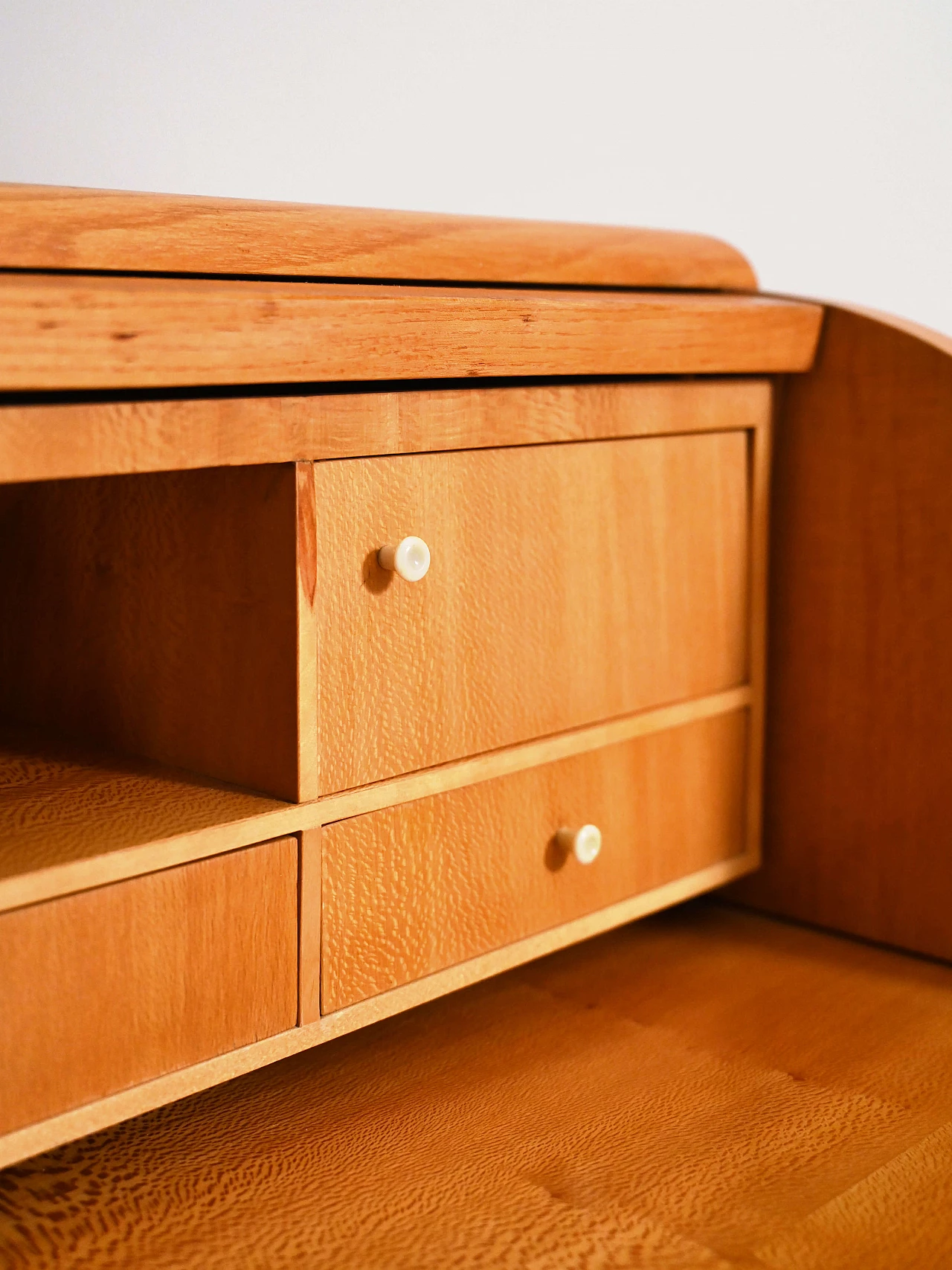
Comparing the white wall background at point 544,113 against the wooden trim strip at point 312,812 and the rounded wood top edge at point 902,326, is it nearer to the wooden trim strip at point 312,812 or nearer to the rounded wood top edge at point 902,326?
the rounded wood top edge at point 902,326

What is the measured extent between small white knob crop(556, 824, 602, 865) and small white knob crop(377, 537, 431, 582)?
0.23 m

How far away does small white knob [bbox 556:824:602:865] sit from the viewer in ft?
2.94

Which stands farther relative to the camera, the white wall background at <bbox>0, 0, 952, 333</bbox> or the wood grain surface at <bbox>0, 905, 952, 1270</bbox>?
the white wall background at <bbox>0, 0, 952, 333</bbox>

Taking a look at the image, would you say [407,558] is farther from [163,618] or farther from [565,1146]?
[565,1146]

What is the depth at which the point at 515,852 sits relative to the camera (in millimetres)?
876

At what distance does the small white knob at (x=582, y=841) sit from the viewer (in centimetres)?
90

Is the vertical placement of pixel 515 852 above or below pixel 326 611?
below

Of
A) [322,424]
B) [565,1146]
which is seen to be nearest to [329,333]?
[322,424]

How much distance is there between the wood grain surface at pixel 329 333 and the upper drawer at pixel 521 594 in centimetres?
6

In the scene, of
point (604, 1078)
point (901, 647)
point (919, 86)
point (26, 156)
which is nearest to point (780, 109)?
point (919, 86)

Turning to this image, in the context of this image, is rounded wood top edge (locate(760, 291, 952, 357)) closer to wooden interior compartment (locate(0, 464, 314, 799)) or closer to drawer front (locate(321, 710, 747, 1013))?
drawer front (locate(321, 710, 747, 1013))

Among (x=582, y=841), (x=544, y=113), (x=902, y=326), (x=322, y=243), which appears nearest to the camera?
(x=322, y=243)

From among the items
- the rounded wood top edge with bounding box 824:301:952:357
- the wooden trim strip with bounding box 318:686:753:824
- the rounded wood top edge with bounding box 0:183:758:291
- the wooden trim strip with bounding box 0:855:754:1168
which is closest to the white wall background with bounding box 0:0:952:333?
the rounded wood top edge with bounding box 0:183:758:291

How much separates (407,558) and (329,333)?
0.13m
